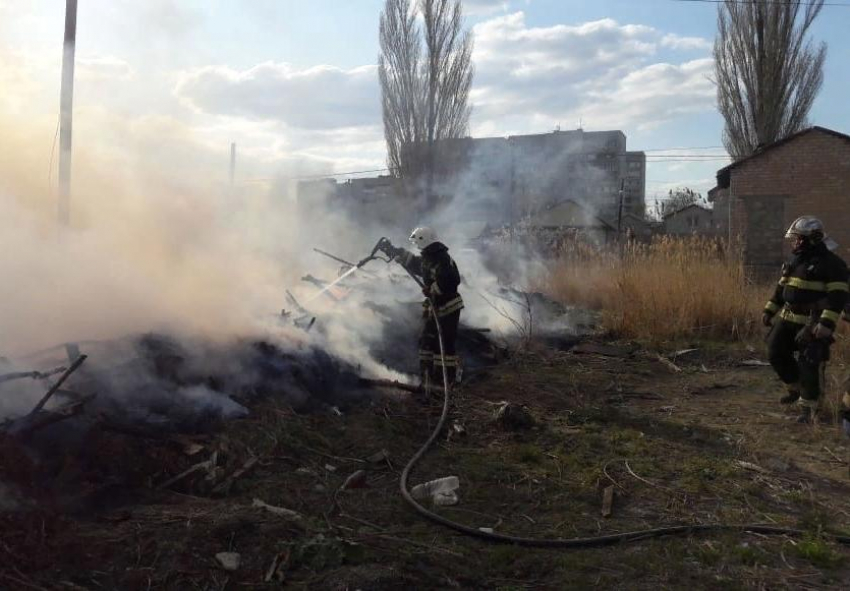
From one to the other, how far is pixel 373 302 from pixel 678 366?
4522 millimetres

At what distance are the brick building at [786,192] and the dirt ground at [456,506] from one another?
37.8 feet

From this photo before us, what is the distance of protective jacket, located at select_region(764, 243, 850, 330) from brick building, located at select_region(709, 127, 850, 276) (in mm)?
10550

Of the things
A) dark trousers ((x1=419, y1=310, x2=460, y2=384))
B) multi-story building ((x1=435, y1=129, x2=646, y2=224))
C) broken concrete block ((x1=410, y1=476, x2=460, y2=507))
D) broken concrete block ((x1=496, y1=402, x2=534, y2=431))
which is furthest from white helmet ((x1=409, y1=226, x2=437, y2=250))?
multi-story building ((x1=435, y1=129, x2=646, y2=224))

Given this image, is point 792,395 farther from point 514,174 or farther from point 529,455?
point 514,174

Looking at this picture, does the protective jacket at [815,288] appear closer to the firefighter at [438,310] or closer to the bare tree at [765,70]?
the firefighter at [438,310]

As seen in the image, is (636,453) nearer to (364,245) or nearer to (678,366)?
(678,366)

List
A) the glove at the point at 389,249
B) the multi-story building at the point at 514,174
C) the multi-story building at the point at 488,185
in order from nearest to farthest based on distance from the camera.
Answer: the glove at the point at 389,249
the multi-story building at the point at 488,185
the multi-story building at the point at 514,174

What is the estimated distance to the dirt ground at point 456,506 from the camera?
11.0ft

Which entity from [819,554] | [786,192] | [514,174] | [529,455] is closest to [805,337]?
[529,455]

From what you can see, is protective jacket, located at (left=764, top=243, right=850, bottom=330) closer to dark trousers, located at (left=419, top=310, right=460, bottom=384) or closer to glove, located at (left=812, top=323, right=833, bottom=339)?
glove, located at (left=812, top=323, right=833, bottom=339)

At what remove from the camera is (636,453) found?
5570 millimetres

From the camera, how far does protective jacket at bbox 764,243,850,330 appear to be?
6219mm

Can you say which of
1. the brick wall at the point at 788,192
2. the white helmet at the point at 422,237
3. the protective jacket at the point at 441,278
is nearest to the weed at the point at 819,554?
the protective jacket at the point at 441,278

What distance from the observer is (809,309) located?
653 cm
